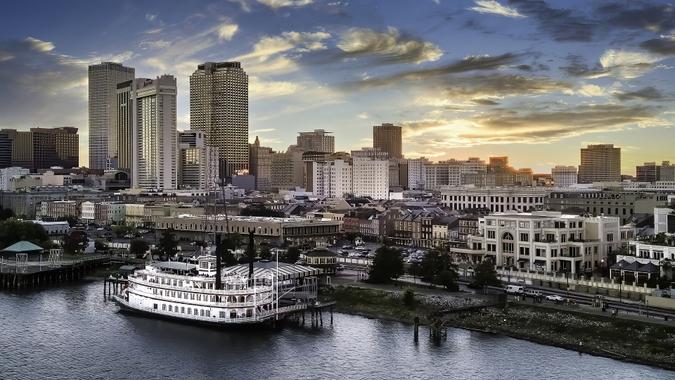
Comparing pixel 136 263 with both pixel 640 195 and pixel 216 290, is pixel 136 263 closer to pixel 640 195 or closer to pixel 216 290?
pixel 216 290

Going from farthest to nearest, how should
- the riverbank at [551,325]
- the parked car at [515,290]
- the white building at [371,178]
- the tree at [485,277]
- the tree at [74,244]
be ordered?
the white building at [371,178] < the tree at [74,244] < the tree at [485,277] < the parked car at [515,290] < the riverbank at [551,325]

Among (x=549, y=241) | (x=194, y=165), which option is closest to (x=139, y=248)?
(x=549, y=241)

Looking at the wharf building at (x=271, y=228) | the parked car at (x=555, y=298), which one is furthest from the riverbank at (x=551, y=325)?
the wharf building at (x=271, y=228)

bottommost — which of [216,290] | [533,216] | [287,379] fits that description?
[287,379]

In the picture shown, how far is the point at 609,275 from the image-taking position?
51.0m

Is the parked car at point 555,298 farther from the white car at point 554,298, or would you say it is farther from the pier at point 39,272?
the pier at point 39,272

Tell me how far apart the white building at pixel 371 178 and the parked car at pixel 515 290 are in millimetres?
108008

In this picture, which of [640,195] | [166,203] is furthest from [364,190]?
[640,195]

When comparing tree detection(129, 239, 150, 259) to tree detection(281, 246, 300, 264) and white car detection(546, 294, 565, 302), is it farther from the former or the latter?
white car detection(546, 294, 565, 302)

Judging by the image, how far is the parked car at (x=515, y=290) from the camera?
154 ft

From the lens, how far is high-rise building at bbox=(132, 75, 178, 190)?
169 metres

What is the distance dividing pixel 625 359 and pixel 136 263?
46.8 metres

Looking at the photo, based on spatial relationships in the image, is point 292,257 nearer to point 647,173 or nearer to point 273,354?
point 273,354

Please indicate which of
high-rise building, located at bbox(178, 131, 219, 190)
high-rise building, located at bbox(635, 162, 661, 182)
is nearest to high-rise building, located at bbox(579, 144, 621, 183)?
high-rise building, located at bbox(635, 162, 661, 182)
